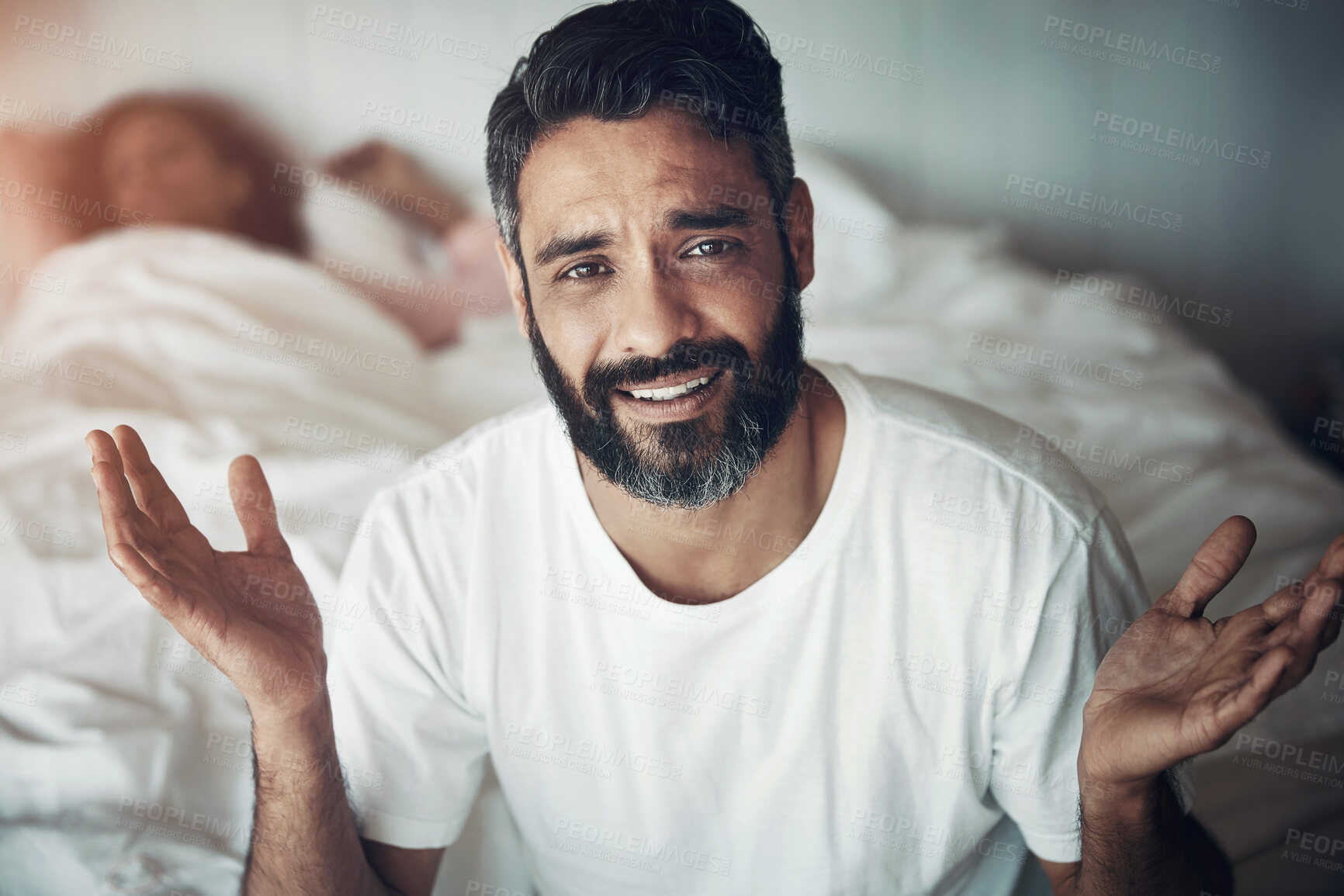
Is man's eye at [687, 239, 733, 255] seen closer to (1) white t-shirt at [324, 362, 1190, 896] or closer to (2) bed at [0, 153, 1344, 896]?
(1) white t-shirt at [324, 362, 1190, 896]

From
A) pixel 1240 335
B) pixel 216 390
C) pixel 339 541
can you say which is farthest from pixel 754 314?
pixel 1240 335

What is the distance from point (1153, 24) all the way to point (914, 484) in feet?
3.48

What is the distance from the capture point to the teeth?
0.76 meters

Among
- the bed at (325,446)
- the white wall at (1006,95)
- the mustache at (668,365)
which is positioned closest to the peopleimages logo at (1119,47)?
the white wall at (1006,95)

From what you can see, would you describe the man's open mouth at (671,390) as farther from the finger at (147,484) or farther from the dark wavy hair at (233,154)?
the dark wavy hair at (233,154)

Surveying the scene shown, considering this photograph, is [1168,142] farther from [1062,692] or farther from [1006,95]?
[1062,692]

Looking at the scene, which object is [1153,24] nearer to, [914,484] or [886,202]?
[886,202]

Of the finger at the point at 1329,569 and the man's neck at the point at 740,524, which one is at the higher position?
the finger at the point at 1329,569

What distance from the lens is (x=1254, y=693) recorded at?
0.53 meters

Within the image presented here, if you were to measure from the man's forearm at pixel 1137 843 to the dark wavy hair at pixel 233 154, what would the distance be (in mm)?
1601

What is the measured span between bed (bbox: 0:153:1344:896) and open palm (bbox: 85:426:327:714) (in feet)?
0.27

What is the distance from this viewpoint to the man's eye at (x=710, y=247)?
2.45 feet

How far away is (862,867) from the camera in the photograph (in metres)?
0.79

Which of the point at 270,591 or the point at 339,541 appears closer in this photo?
the point at 270,591
